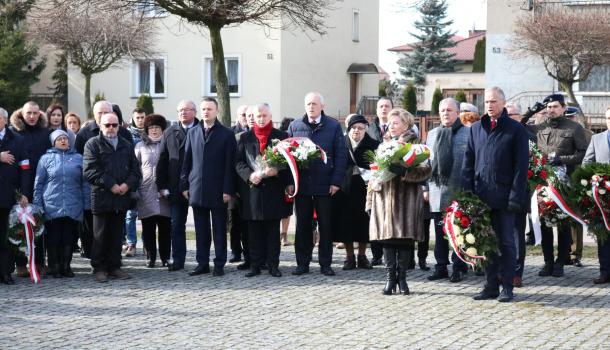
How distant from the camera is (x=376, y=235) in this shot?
11.0m

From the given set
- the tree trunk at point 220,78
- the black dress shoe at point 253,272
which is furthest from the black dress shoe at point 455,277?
the tree trunk at point 220,78

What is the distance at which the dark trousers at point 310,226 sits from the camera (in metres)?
12.4

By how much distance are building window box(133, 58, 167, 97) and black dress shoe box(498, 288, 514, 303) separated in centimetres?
3354

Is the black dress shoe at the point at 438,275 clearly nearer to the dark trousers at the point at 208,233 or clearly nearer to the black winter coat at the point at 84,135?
the dark trousers at the point at 208,233

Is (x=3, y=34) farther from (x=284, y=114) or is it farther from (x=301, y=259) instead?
(x=301, y=259)

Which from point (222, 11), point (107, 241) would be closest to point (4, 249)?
point (107, 241)

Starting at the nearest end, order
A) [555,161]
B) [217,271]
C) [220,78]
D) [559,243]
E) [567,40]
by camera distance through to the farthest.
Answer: [217,271], [559,243], [555,161], [220,78], [567,40]

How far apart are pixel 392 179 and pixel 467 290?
5.16ft

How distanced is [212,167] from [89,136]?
1.92 meters

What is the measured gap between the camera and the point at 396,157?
10.5 meters

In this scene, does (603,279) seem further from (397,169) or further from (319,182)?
(319,182)

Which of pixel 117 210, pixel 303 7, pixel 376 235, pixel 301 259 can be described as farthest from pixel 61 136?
pixel 303 7

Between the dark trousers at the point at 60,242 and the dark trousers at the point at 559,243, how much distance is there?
5.97 m

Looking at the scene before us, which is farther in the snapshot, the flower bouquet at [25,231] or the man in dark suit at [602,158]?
the flower bouquet at [25,231]
